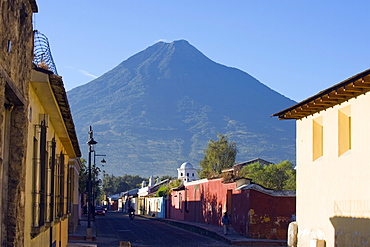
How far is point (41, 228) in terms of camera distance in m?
9.25

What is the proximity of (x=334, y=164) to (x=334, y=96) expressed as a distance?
1.69 metres

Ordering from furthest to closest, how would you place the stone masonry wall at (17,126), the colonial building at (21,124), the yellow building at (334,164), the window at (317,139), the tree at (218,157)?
the tree at (218,157)
the window at (317,139)
the yellow building at (334,164)
the stone masonry wall at (17,126)
the colonial building at (21,124)

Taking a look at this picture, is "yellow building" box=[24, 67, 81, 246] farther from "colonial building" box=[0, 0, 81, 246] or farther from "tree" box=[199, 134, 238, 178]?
"tree" box=[199, 134, 238, 178]

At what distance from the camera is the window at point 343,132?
545 inches

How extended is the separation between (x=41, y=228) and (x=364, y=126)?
22.2 feet

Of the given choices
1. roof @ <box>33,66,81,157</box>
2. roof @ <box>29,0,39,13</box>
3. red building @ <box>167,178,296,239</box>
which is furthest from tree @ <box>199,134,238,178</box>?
roof @ <box>29,0,39,13</box>

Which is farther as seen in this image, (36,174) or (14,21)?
(36,174)

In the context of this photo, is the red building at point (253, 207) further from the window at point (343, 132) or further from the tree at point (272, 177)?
the tree at point (272, 177)

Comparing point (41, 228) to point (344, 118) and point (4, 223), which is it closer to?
point (4, 223)

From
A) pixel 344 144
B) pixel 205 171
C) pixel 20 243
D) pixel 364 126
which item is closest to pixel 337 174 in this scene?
pixel 344 144

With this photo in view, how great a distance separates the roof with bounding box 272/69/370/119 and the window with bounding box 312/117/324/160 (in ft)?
1.05

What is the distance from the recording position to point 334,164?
1423cm

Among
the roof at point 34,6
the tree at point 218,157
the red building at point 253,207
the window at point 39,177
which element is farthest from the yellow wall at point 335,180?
the tree at point 218,157

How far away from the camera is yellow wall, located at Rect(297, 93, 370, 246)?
12.7 m
